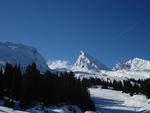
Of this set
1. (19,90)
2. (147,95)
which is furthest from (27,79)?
(147,95)

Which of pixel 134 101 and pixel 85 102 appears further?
pixel 134 101

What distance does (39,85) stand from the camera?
93938 millimetres

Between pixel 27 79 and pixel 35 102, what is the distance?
7507mm

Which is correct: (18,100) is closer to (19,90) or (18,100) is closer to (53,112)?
(19,90)

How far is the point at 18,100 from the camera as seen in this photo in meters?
91.7

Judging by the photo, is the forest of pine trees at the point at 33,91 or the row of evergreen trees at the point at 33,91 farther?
the row of evergreen trees at the point at 33,91

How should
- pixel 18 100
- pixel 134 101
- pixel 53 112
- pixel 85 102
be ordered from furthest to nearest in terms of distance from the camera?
A: pixel 134 101 → pixel 85 102 → pixel 18 100 → pixel 53 112

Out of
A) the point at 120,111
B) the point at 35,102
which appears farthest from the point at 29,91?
the point at 120,111

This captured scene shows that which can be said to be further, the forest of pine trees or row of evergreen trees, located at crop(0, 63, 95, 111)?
row of evergreen trees, located at crop(0, 63, 95, 111)

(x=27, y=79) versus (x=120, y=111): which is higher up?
(x=27, y=79)

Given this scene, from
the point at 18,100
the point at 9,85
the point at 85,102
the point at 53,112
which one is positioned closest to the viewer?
the point at 53,112

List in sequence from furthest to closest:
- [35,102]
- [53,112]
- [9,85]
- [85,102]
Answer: [85,102], [9,85], [35,102], [53,112]

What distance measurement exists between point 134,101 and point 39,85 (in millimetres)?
66521

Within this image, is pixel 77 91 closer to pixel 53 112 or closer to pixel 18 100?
pixel 18 100
